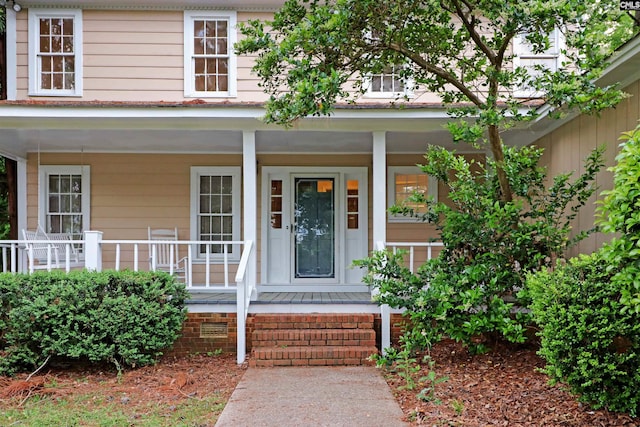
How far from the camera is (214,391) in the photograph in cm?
494

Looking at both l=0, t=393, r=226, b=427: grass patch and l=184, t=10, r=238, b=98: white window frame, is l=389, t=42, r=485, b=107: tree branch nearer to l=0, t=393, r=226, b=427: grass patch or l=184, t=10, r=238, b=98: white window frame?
l=184, t=10, r=238, b=98: white window frame

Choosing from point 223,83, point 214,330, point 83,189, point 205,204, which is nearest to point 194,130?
point 223,83

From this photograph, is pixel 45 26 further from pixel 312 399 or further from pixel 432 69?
pixel 312 399

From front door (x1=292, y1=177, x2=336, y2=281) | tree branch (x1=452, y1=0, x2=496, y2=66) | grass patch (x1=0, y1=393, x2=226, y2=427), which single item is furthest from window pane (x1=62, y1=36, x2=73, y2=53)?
tree branch (x1=452, y1=0, x2=496, y2=66)

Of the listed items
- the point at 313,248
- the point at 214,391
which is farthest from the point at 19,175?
the point at 214,391

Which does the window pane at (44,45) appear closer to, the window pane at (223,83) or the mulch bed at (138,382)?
the window pane at (223,83)

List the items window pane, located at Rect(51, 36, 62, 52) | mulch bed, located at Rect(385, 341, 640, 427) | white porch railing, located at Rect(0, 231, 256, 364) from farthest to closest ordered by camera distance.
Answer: window pane, located at Rect(51, 36, 62, 52), white porch railing, located at Rect(0, 231, 256, 364), mulch bed, located at Rect(385, 341, 640, 427)

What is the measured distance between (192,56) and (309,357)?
5.32m

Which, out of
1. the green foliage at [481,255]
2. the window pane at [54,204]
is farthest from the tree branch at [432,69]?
the window pane at [54,204]

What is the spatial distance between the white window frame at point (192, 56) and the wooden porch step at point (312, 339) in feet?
13.1

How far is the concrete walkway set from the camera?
13.0 feet

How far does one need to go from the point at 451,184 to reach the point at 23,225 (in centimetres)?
691

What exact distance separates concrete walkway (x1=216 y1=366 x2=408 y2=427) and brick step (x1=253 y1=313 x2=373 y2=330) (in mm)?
631

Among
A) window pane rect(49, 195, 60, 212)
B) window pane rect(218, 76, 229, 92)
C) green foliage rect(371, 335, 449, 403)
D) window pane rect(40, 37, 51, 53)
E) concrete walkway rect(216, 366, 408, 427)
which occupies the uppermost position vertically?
window pane rect(40, 37, 51, 53)
